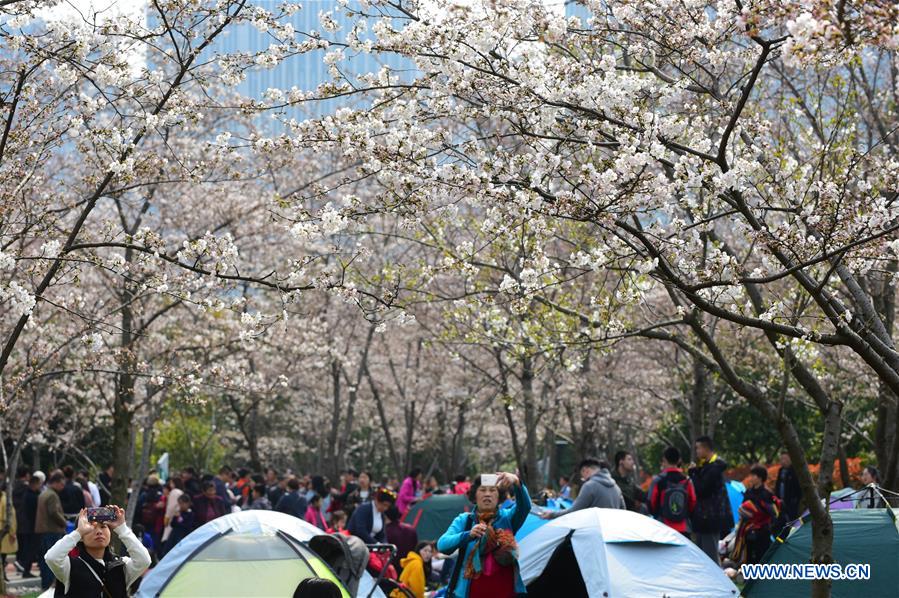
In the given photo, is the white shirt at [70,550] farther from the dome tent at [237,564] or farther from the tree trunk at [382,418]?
the tree trunk at [382,418]

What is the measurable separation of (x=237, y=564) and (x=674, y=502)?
523cm

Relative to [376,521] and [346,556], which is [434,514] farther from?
[346,556]

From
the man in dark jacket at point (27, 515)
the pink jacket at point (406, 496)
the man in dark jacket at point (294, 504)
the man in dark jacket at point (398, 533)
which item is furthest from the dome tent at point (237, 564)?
the pink jacket at point (406, 496)

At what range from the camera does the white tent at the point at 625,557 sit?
10602mm

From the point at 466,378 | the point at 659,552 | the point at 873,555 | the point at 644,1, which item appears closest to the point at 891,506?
the point at 873,555

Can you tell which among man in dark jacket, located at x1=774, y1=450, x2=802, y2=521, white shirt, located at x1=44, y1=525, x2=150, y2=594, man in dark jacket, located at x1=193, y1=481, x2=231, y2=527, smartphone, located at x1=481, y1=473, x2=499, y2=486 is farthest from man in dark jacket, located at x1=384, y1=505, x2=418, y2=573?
white shirt, located at x1=44, y1=525, x2=150, y2=594

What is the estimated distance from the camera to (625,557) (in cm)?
1081

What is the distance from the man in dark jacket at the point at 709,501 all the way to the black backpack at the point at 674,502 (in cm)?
14

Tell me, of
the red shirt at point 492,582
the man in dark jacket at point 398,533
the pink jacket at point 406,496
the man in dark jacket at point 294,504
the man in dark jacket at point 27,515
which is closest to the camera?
the red shirt at point 492,582

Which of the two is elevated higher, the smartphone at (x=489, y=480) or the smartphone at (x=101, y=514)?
the smartphone at (x=489, y=480)

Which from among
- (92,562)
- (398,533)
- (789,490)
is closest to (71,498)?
(398,533)

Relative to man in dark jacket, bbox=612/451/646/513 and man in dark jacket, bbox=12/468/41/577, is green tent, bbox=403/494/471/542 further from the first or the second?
man in dark jacket, bbox=12/468/41/577

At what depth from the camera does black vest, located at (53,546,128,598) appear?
22.1ft

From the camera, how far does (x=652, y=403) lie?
3381 cm
